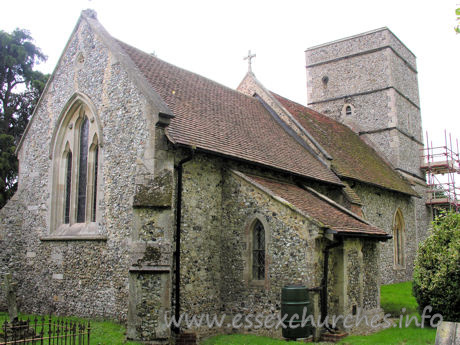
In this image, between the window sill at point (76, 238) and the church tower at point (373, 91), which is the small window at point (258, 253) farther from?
the church tower at point (373, 91)

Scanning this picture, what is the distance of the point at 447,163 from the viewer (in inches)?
1041

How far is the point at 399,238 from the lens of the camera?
2262 cm

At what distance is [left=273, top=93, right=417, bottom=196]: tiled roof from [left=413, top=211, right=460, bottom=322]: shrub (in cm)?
548

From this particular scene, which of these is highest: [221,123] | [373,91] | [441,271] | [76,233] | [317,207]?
[373,91]

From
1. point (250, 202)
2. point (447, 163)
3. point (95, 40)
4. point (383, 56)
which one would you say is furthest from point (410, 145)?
point (95, 40)

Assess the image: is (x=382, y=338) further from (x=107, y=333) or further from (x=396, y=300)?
(x=107, y=333)

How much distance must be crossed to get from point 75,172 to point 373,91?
63.3ft

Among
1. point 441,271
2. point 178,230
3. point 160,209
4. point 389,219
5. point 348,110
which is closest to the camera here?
point 160,209

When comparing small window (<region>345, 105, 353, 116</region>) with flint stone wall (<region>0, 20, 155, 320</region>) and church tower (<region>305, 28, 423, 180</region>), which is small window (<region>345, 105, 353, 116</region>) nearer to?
church tower (<region>305, 28, 423, 180</region>)

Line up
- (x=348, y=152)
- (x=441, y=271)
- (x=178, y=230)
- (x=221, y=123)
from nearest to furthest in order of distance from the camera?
1. (x=178, y=230)
2. (x=441, y=271)
3. (x=221, y=123)
4. (x=348, y=152)

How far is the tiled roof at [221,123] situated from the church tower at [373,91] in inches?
373

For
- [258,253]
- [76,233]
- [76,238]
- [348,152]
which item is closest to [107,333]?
[76,238]

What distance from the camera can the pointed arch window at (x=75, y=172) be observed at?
12438mm

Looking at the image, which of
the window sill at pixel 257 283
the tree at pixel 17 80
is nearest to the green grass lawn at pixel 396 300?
the window sill at pixel 257 283
